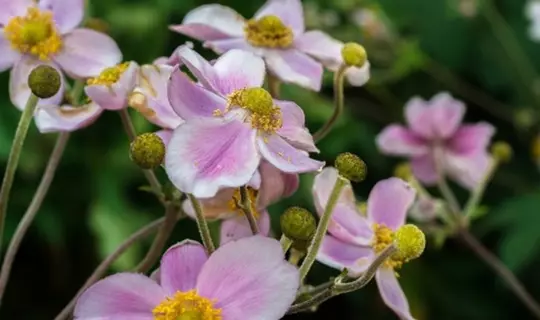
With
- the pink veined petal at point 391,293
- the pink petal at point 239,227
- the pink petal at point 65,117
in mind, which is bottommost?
the pink veined petal at point 391,293

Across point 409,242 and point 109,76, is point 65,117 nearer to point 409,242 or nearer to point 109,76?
point 109,76

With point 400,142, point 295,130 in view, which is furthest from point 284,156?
point 400,142

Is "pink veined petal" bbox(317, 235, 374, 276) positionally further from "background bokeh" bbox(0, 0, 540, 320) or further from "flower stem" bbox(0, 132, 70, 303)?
"background bokeh" bbox(0, 0, 540, 320)

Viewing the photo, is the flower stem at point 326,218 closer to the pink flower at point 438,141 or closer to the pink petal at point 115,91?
the pink petal at point 115,91

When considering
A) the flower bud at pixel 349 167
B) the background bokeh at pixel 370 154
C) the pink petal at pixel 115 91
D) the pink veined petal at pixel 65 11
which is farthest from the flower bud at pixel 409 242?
the background bokeh at pixel 370 154

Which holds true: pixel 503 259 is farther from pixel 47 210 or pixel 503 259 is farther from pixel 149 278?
pixel 149 278

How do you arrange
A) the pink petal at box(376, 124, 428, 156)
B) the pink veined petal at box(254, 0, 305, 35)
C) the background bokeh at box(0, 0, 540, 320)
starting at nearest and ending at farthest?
the pink veined petal at box(254, 0, 305, 35), the pink petal at box(376, 124, 428, 156), the background bokeh at box(0, 0, 540, 320)

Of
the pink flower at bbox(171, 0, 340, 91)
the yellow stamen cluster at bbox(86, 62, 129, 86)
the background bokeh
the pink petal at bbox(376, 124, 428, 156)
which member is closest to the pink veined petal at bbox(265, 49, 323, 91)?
the pink flower at bbox(171, 0, 340, 91)
